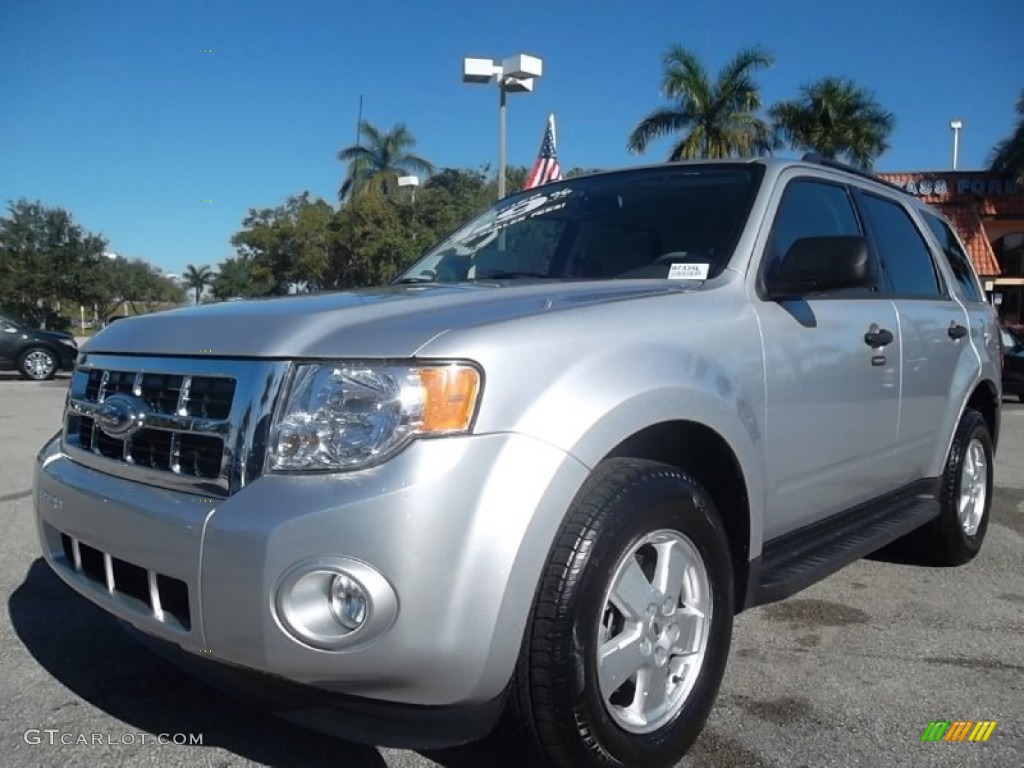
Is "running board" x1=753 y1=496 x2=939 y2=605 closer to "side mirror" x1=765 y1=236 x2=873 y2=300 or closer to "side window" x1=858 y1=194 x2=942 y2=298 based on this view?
"side mirror" x1=765 y1=236 x2=873 y2=300

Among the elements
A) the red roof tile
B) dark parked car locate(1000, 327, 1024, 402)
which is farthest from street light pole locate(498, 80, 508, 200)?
the red roof tile

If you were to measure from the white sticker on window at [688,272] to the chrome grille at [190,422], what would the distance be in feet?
4.81

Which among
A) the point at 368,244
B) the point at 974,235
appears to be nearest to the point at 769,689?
the point at 974,235

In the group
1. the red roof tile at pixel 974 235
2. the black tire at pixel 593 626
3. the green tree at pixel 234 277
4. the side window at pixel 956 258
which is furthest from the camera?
the green tree at pixel 234 277

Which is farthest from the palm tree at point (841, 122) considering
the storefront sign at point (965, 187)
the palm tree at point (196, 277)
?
the palm tree at point (196, 277)

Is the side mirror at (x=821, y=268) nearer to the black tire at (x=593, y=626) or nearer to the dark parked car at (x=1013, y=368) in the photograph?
the black tire at (x=593, y=626)

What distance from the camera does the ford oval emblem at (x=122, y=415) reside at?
2287 millimetres

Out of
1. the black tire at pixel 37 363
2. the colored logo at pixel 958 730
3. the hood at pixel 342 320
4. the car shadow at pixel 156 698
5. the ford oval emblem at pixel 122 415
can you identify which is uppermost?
the hood at pixel 342 320

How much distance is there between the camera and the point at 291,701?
6.57 ft

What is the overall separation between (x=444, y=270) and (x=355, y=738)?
224 centimetres

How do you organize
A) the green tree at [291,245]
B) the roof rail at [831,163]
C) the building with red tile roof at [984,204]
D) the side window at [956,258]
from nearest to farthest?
the roof rail at [831,163] < the side window at [956,258] < the building with red tile roof at [984,204] < the green tree at [291,245]

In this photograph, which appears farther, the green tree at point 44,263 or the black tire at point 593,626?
the green tree at point 44,263

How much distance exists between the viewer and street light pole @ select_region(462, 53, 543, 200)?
13117mm

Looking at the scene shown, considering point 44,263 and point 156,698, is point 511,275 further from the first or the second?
point 44,263
